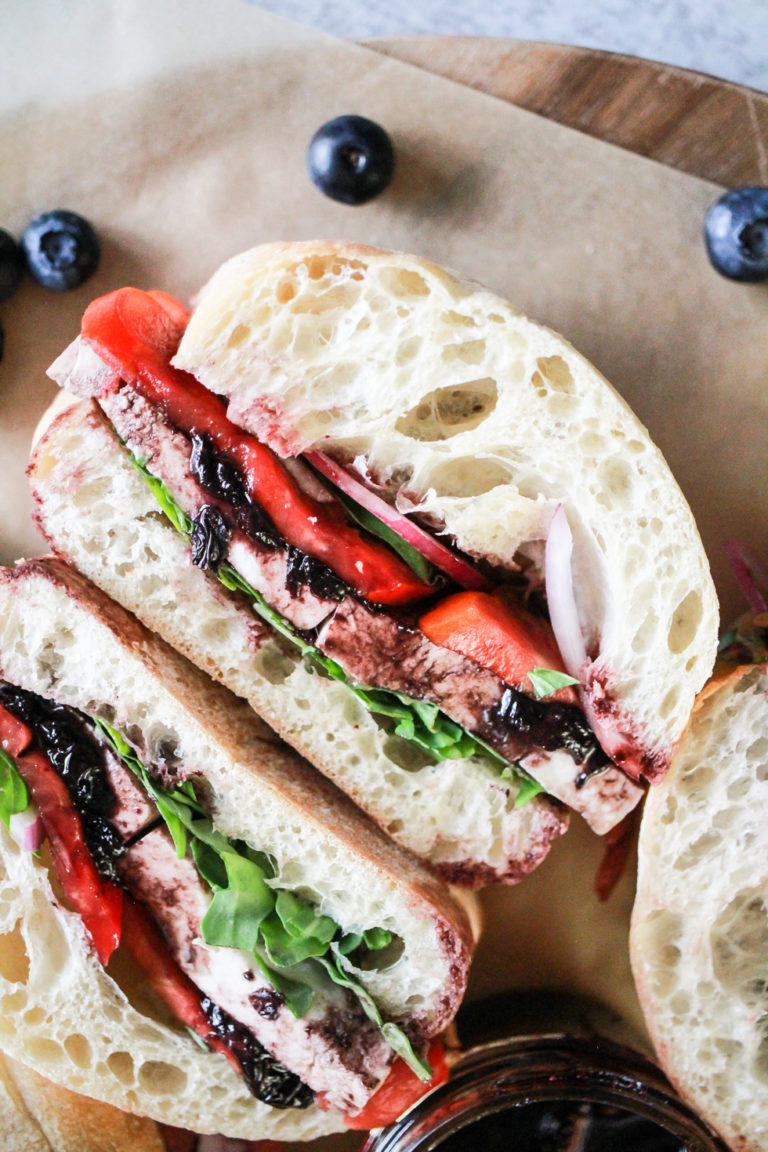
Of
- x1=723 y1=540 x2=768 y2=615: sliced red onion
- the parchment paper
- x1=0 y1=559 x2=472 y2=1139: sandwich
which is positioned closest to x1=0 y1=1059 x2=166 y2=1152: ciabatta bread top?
x1=0 y1=559 x2=472 y2=1139: sandwich

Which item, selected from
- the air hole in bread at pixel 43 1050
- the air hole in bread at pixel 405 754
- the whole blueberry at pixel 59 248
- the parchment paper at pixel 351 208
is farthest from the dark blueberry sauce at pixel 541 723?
the whole blueberry at pixel 59 248

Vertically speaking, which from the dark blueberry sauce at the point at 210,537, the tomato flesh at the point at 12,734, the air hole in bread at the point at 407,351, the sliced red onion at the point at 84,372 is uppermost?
the air hole in bread at the point at 407,351

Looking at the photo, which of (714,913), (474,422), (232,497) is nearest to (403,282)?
(474,422)

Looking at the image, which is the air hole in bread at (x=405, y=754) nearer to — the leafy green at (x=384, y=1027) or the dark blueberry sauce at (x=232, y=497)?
the leafy green at (x=384, y=1027)

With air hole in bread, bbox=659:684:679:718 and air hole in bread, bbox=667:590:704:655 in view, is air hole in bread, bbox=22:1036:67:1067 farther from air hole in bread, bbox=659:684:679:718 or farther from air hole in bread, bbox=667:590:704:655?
air hole in bread, bbox=667:590:704:655

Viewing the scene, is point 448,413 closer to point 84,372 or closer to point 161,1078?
point 84,372

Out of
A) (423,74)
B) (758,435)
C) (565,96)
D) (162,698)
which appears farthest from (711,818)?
(423,74)
